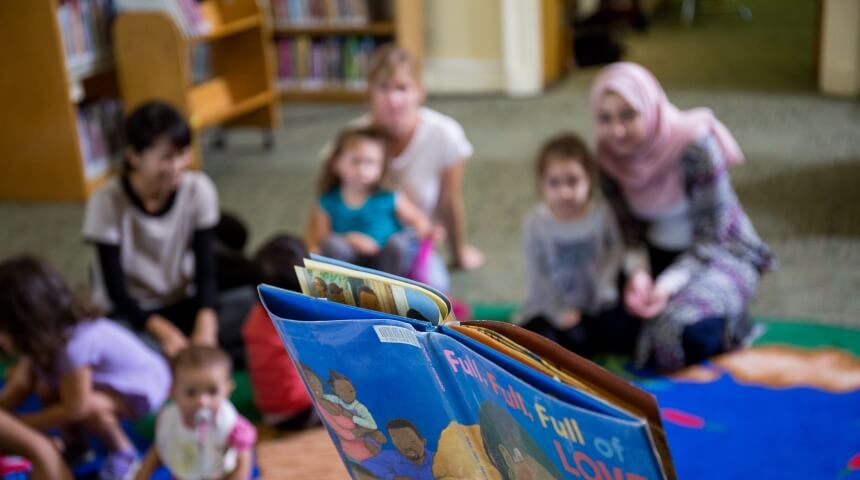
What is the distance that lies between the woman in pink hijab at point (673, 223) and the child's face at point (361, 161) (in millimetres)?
575

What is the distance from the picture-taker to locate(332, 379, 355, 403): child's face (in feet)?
3.58

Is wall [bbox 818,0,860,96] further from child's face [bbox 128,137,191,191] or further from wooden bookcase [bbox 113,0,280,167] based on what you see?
child's face [bbox 128,137,191,191]

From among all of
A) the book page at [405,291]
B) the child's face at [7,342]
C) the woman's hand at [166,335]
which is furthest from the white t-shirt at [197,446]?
the book page at [405,291]

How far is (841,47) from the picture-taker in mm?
4500

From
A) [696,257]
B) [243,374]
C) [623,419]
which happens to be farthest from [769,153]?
[623,419]

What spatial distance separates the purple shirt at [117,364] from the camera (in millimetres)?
2113

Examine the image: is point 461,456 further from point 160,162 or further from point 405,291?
point 160,162

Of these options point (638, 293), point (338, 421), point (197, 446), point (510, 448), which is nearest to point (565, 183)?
point (638, 293)

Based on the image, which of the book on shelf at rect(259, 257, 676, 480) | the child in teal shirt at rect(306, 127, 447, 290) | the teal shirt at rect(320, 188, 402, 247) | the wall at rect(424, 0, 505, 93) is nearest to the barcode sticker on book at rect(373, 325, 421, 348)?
the book on shelf at rect(259, 257, 676, 480)

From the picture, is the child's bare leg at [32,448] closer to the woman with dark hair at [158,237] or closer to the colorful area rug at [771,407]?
the woman with dark hair at [158,237]

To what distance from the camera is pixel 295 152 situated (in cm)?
445

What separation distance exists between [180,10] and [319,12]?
1.23m

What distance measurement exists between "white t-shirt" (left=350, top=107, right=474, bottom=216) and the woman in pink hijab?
0.56 metres

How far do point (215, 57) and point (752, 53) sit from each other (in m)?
2.86
